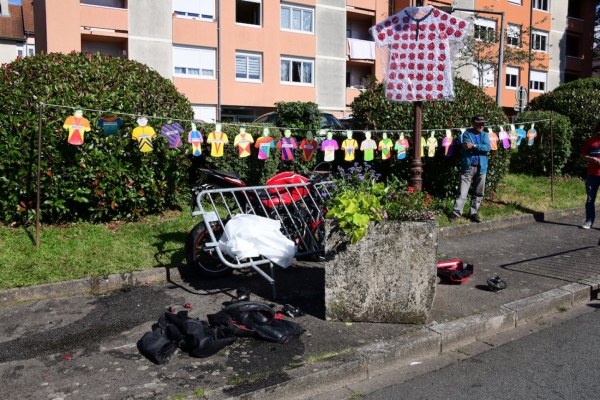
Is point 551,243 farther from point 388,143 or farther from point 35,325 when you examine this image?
point 35,325

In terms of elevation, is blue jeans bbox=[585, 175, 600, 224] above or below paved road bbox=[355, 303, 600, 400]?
above

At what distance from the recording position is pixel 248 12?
29.1 meters

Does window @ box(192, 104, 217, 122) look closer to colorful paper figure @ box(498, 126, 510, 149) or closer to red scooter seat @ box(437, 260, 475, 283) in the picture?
colorful paper figure @ box(498, 126, 510, 149)

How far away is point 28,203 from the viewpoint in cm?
755

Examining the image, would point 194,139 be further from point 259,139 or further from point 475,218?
point 475,218

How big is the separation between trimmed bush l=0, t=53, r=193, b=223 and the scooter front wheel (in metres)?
2.07

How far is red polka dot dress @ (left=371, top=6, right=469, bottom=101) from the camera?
694 cm

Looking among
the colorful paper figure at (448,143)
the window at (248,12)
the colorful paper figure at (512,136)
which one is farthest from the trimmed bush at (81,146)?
the window at (248,12)

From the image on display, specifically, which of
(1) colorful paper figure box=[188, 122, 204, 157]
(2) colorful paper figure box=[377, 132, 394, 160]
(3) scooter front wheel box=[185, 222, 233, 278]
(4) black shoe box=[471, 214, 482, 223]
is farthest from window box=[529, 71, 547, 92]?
(3) scooter front wheel box=[185, 222, 233, 278]

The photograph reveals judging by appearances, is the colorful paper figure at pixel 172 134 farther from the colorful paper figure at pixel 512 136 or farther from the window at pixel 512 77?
the window at pixel 512 77

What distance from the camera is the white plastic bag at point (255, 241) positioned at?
213 inches

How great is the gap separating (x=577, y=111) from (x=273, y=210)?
10.7 meters

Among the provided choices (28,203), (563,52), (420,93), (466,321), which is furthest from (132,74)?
(563,52)

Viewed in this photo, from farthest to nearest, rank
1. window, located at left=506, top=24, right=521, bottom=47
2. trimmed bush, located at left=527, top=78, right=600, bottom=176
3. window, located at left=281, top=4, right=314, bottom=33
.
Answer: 1. window, located at left=506, top=24, right=521, bottom=47
2. window, located at left=281, top=4, right=314, bottom=33
3. trimmed bush, located at left=527, top=78, right=600, bottom=176
